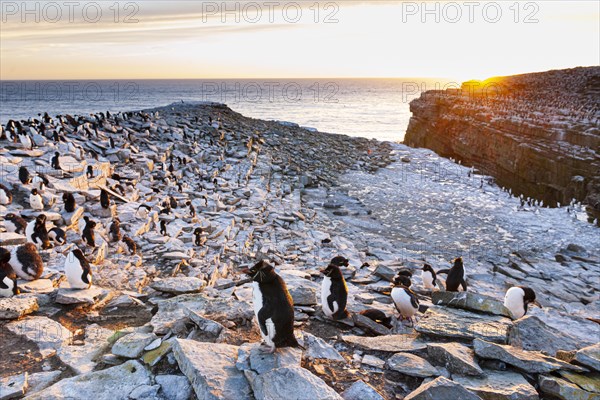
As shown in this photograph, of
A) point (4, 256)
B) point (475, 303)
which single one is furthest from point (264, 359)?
point (4, 256)

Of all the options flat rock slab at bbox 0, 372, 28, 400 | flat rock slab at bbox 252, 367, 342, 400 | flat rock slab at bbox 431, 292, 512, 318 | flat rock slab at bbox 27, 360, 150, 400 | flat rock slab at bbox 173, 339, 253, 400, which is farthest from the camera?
flat rock slab at bbox 431, 292, 512, 318

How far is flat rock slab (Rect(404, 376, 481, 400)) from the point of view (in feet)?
14.8

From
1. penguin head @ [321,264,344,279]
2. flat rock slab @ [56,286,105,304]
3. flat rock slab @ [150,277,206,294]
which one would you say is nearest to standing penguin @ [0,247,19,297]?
flat rock slab @ [56,286,105,304]

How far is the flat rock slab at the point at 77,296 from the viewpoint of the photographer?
24.8 feet

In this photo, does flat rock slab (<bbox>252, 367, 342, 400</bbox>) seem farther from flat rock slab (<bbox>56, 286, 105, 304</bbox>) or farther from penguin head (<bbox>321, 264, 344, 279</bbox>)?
flat rock slab (<bbox>56, 286, 105, 304</bbox>)

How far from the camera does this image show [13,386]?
5.02 meters

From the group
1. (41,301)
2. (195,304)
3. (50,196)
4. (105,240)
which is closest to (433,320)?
(195,304)

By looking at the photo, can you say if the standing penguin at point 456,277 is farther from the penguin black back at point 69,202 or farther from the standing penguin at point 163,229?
the penguin black back at point 69,202

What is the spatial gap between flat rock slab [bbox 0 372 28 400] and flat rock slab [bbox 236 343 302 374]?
8.50 feet

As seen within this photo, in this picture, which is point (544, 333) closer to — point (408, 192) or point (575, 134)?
point (408, 192)

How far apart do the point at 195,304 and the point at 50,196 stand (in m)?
7.48

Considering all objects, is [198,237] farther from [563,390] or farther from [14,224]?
[563,390]

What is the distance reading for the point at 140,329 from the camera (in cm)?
637

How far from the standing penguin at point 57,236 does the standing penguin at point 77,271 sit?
254cm
